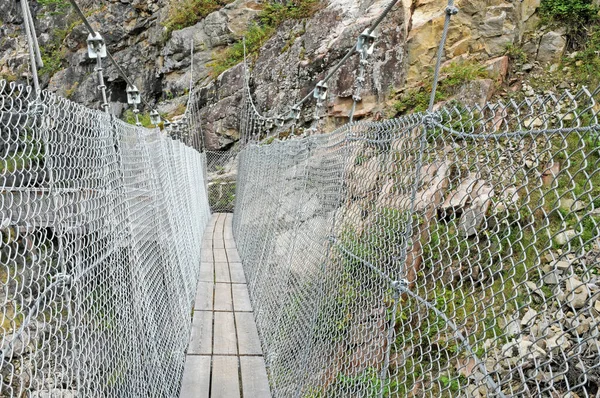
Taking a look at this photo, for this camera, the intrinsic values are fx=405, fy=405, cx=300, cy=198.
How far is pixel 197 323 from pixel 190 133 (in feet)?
30.9

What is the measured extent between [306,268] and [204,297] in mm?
1773

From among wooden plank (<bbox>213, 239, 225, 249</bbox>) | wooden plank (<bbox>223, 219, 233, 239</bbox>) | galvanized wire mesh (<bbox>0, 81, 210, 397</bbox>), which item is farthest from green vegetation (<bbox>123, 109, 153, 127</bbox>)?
galvanized wire mesh (<bbox>0, 81, 210, 397</bbox>)

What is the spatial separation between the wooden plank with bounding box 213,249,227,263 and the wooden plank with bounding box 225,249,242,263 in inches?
2.6

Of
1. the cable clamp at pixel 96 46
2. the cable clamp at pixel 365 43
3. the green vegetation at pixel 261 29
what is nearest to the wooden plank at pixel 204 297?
the cable clamp at pixel 96 46

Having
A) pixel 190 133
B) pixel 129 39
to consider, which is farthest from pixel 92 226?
pixel 129 39

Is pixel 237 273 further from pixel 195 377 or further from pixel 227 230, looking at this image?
pixel 227 230

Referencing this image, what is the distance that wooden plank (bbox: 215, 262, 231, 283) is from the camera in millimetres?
4559

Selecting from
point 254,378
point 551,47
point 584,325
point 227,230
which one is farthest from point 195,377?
point 551,47

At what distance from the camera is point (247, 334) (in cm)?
329

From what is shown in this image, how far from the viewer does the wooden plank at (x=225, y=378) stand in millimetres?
2514

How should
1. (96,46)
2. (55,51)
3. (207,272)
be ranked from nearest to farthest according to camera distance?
(96,46) → (207,272) → (55,51)

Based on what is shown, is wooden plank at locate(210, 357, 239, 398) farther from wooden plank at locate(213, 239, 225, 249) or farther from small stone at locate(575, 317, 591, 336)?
wooden plank at locate(213, 239, 225, 249)

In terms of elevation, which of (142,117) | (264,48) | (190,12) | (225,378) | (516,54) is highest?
(190,12)

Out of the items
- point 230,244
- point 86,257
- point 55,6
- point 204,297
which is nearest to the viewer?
point 86,257
